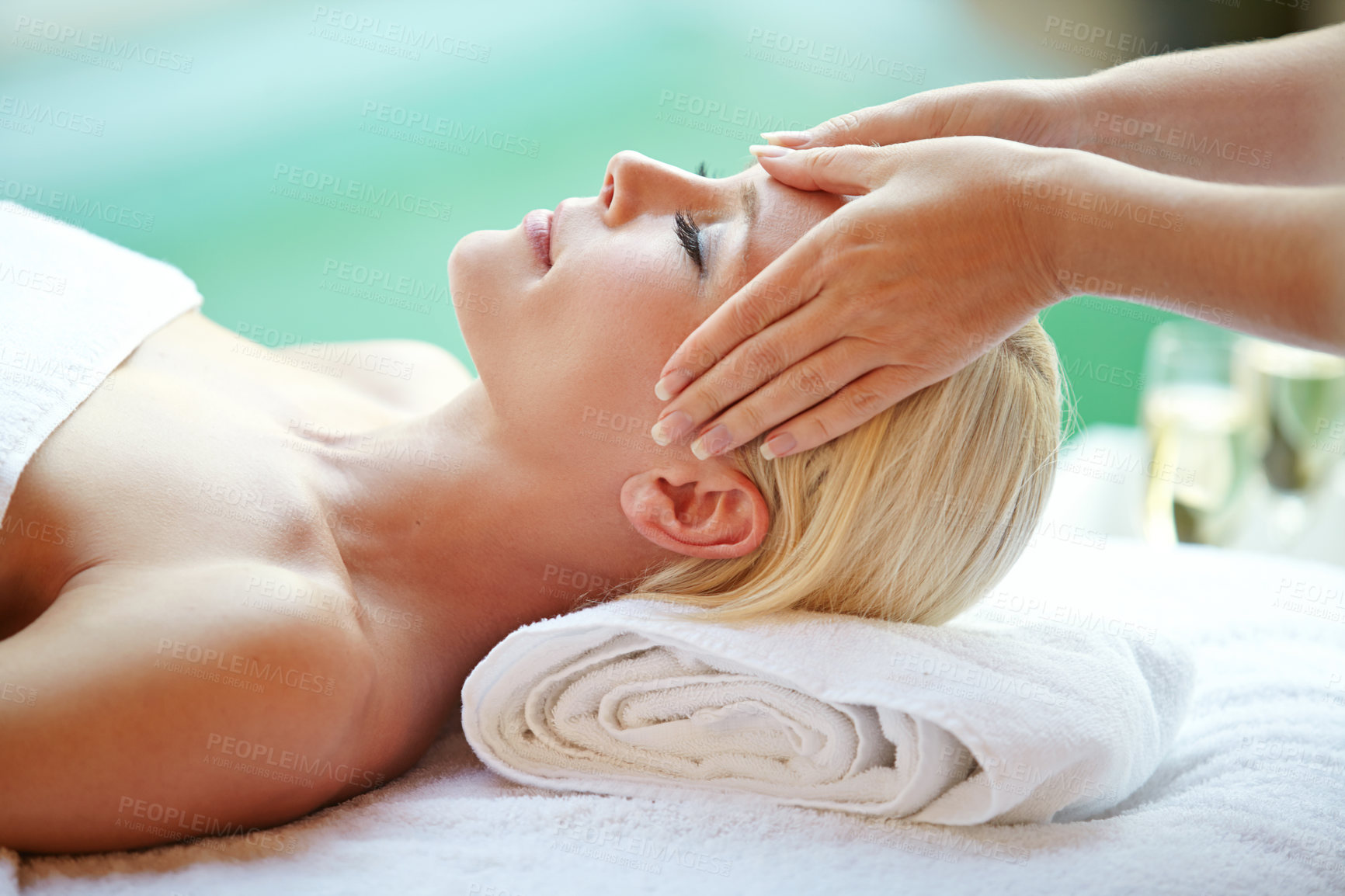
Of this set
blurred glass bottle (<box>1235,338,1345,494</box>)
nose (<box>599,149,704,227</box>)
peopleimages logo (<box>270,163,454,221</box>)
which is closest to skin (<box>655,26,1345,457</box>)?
nose (<box>599,149,704,227</box>)

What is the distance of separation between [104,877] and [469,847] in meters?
0.31

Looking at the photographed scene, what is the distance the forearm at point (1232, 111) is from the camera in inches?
43.3

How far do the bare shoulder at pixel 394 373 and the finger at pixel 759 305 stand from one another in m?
0.74

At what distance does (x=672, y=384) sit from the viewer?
38.1 inches

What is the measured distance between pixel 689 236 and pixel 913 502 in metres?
0.38

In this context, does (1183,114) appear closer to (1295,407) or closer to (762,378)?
(762,378)

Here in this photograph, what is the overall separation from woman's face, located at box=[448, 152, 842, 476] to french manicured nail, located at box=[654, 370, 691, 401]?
0.07 metres

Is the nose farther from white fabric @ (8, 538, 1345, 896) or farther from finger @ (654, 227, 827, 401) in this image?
white fabric @ (8, 538, 1345, 896)

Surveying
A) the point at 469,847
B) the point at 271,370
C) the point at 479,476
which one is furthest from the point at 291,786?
the point at 271,370

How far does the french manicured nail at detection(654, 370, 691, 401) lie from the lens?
97cm

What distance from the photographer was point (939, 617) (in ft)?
3.57

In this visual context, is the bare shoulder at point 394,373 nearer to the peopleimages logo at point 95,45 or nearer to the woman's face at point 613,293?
the woman's face at point 613,293

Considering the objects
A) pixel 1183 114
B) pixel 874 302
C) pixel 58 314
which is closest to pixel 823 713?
pixel 874 302

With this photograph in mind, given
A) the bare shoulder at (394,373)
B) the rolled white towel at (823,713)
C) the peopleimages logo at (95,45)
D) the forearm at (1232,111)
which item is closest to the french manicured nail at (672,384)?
the rolled white towel at (823,713)
